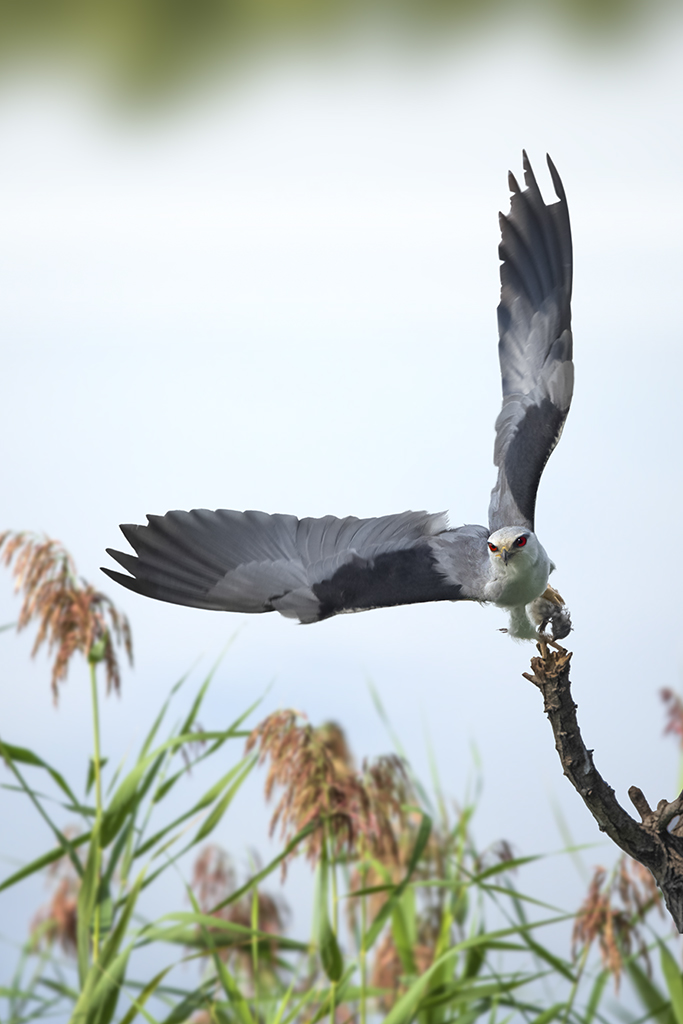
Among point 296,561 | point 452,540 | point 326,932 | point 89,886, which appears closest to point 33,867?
point 89,886

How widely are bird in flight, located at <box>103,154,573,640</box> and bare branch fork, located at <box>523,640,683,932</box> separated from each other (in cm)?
22

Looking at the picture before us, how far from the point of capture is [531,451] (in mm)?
2391

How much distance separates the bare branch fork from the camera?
1896mm

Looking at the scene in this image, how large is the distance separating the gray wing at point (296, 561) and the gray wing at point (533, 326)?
279 mm

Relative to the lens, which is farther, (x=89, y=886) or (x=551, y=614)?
(x=89, y=886)

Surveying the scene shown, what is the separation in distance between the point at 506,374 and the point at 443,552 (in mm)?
682

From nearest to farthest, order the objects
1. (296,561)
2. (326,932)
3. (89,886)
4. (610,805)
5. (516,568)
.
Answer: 1. (610,805)
2. (516,568)
3. (296,561)
4. (326,932)
5. (89,886)

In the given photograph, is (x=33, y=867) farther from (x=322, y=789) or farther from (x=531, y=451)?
(x=531, y=451)

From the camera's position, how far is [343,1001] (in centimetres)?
278

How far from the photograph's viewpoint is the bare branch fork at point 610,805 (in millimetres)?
1896

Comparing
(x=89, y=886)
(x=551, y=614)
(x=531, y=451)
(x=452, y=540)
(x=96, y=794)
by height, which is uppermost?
(x=531, y=451)

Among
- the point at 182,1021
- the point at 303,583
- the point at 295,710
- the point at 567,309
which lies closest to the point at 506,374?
the point at 567,309

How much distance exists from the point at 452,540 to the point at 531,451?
350 millimetres

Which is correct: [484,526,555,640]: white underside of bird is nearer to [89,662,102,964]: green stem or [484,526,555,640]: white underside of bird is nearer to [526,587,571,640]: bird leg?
[526,587,571,640]: bird leg
